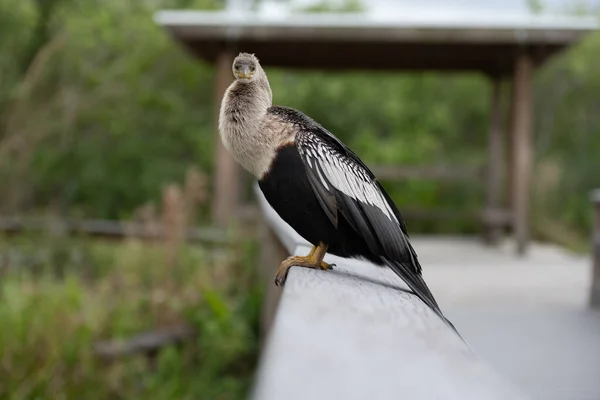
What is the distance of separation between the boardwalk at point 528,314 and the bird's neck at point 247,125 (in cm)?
221

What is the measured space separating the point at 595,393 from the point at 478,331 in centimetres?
115

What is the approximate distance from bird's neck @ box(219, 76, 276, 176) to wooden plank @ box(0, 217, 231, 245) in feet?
16.2

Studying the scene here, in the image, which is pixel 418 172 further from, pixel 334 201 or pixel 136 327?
pixel 334 201

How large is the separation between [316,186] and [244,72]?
35cm

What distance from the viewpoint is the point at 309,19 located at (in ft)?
26.2

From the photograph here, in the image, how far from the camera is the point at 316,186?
5.61 ft

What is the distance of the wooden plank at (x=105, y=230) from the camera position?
7496 millimetres

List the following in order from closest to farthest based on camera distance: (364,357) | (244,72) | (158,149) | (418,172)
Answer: (364,357), (244,72), (418,172), (158,149)

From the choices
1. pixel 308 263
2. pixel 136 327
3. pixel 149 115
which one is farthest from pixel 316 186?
pixel 149 115

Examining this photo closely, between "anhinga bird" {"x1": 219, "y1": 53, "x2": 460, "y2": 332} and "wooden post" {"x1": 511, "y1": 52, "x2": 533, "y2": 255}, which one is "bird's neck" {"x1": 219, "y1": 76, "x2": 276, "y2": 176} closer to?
"anhinga bird" {"x1": 219, "y1": 53, "x2": 460, "y2": 332}

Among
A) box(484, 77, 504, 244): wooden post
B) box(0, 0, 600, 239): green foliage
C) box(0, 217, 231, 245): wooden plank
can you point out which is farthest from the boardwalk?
box(0, 0, 600, 239): green foliage

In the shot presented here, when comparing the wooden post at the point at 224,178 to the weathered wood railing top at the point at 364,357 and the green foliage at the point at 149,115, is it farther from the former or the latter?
the weathered wood railing top at the point at 364,357

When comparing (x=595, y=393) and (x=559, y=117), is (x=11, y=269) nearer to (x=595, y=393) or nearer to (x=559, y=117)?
(x=595, y=393)

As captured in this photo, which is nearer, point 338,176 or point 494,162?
point 338,176
